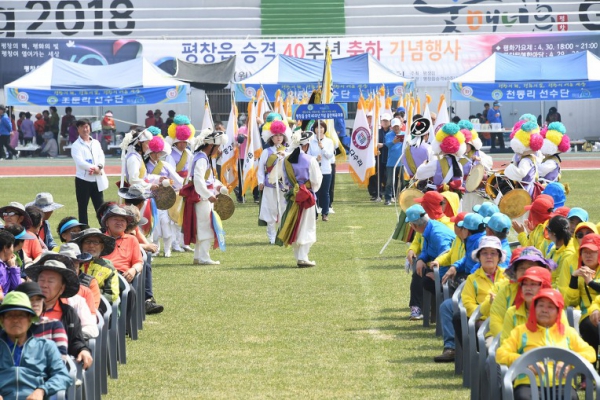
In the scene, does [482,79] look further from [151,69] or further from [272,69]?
[151,69]

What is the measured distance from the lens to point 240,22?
151 feet

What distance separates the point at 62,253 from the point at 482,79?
25505 mm

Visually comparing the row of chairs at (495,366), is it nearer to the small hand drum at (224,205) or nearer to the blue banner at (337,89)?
the small hand drum at (224,205)

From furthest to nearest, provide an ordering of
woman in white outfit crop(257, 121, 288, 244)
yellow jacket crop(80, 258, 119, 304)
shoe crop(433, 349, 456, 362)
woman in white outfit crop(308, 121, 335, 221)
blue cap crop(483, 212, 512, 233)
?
woman in white outfit crop(308, 121, 335, 221), woman in white outfit crop(257, 121, 288, 244), shoe crop(433, 349, 456, 362), yellow jacket crop(80, 258, 119, 304), blue cap crop(483, 212, 512, 233)

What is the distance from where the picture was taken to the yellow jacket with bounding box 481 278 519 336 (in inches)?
306

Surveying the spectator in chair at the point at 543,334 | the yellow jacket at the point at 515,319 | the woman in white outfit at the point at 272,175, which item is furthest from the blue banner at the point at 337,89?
the spectator in chair at the point at 543,334

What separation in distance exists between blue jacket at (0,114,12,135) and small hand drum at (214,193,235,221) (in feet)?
79.3

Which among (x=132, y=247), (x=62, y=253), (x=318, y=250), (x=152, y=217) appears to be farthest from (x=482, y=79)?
(x=62, y=253)

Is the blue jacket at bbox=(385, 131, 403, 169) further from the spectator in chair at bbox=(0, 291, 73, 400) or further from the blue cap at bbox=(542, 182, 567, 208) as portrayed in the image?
the spectator in chair at bbox=(0, 291, 73, 400)

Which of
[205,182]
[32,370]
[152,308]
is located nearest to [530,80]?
[205,182]

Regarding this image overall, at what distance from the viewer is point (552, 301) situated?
6.91 metres

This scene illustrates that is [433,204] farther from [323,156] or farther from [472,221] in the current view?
[323,156]

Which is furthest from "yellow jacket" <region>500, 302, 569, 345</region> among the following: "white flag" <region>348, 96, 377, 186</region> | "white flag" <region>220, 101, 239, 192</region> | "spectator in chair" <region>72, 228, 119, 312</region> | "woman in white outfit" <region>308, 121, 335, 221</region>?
"white flag" <region>348, 96, 377, 186</region>

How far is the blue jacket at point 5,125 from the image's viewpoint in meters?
38.8
